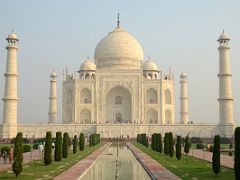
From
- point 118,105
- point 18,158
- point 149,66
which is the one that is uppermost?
point 149,66

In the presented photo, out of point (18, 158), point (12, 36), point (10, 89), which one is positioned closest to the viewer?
point (18, 158)

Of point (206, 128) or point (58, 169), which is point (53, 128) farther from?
point (58, 169)

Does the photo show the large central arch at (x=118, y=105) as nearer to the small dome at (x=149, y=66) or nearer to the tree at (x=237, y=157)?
the small dome at (x=149, y=66)

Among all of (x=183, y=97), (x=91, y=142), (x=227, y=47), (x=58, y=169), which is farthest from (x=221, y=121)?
(x=58, y=169)

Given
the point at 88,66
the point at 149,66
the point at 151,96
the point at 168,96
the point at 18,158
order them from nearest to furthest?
1. the point at 18,158
2. the point at 151,96
3. the point at 168,96
4. the point at 88,66
5. the point at 149,66

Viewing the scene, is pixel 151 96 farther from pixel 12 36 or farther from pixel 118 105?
pixel 12 36

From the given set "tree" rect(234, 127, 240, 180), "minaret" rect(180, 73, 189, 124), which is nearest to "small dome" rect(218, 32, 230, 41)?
"minaret" rect(180, 73, 189, 124)

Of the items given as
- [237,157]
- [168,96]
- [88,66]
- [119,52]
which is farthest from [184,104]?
[237,157]

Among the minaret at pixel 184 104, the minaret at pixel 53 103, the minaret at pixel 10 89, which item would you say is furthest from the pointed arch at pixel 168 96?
the minaret at pixel 10 89
